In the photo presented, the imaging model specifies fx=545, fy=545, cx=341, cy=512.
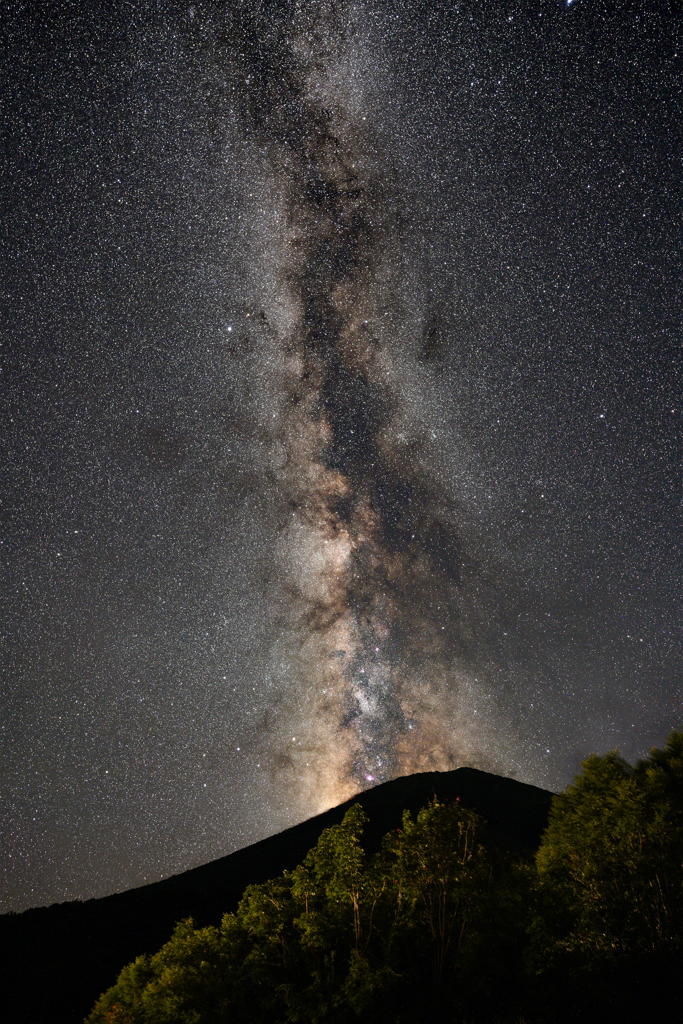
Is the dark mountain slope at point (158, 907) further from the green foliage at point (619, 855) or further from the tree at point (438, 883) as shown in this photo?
the green foliage at point (619, 855)

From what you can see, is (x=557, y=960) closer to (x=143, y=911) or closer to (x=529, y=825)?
(x=143, y=911)

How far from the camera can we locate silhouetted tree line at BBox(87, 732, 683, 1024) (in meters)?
15.8

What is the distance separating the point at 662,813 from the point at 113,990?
20025mm

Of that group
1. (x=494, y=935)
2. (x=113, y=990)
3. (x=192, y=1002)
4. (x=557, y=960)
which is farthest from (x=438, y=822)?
(x=113, y=990)

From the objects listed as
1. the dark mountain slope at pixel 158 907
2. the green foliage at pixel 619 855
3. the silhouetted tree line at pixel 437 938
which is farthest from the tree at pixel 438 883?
the dark mountain slope at pixel 158 907

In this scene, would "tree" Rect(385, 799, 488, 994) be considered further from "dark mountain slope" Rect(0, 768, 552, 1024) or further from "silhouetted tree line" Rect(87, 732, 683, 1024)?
"dark mountain slope" Rect(0, 768, 552, 1024)

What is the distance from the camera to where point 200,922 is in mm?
63594

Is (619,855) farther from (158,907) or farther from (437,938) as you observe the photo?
(158,907)

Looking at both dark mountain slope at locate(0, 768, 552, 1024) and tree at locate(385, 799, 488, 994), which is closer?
tree at locate(385, 799, 488, 994)

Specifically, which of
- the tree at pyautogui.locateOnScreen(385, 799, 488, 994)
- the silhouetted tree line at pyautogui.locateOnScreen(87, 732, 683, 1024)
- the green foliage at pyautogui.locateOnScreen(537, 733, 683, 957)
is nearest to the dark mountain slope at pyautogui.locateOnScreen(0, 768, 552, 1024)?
the silhouetted tree line at pyautogui.locateOnScreen(87, 732, 683, 1024)

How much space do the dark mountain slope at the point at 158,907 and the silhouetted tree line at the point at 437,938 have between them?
33433mm

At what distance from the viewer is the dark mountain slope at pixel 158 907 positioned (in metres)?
43.5

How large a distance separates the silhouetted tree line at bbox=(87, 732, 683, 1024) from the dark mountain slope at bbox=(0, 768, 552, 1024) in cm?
3343

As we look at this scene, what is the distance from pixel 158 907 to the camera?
68.4 meters
